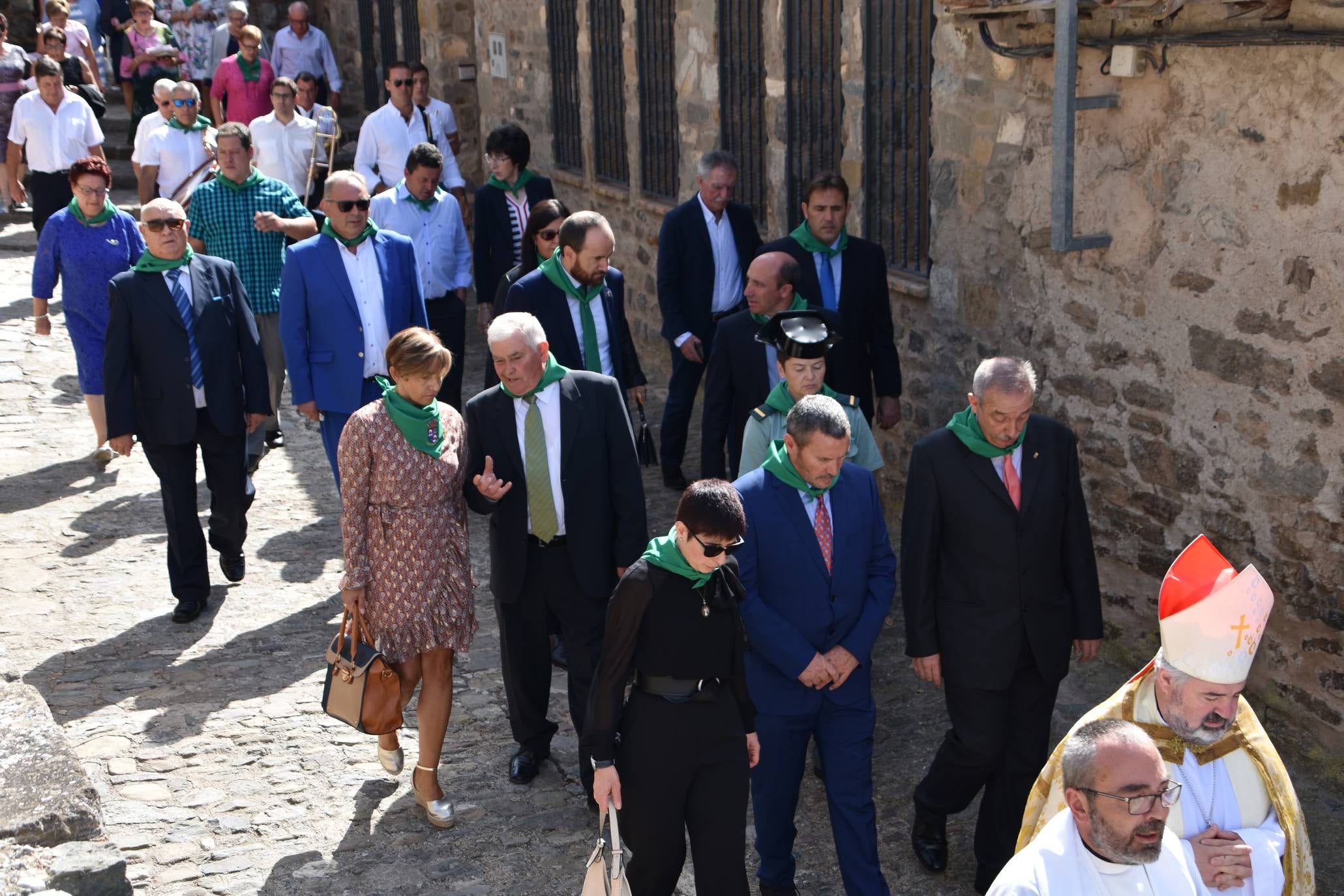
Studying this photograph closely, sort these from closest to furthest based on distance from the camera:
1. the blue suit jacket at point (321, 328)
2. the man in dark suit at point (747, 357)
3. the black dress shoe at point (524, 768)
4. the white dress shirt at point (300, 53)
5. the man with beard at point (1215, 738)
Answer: the man with beard at point (1215, 738)
the black dress shoe at point (524, 768)
the man in dark suit at point (747, 357)
the blue suit jacket at point (321, 328)
the white dress shirt at point (300, 53)

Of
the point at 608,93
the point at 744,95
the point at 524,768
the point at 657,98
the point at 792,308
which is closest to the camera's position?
the point at 524,768

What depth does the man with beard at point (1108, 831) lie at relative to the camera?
10.9ft

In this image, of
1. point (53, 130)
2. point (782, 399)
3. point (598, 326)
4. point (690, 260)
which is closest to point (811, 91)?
point (690, 260)

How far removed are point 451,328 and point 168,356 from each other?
7.10ft

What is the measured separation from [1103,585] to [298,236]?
487 centimetres

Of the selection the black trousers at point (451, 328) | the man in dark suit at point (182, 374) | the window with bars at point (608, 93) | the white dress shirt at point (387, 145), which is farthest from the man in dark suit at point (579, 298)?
the white dress shirt at point (387, 145)

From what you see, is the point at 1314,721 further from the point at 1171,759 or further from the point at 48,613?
the point at 48,613

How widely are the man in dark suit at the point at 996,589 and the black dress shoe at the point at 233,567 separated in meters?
4.02

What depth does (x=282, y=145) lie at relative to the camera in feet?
38.1

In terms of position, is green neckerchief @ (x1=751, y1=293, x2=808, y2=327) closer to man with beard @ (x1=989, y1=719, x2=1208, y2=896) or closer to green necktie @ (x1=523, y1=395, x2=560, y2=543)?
green necktie @ (x1=523, y1=395, x2=560, y2=543)

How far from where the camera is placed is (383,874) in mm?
5301

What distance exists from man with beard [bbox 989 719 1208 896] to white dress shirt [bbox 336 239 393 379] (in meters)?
4.69

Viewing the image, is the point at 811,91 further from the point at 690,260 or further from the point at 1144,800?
the point at 1144,800

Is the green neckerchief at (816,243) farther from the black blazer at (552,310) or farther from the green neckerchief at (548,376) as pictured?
the green neckerchief at (548,376)
